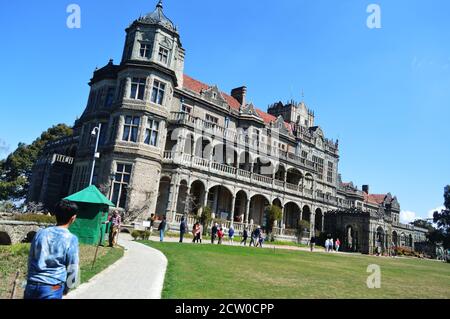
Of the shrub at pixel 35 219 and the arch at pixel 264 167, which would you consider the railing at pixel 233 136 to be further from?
the shrub at pixel 35 219

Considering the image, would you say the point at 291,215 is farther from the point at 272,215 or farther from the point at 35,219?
the point at 35,219

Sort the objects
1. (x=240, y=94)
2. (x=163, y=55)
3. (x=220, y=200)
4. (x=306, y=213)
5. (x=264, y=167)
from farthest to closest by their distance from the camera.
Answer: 1. (x=306, y=213)
2. (x=240, y=94)
3. (x=264, y=167)
4. (x=220, y=200)
5. (x=163, y=55)

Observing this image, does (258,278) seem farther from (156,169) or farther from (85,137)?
(85,137)

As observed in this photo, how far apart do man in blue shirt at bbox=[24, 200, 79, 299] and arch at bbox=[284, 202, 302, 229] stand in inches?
1733

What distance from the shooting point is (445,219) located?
2884 inches

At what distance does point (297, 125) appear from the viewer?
5212 centimetres

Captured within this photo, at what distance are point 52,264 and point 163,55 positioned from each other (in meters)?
30.3

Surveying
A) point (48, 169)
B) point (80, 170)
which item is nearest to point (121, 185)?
point (80, 170)

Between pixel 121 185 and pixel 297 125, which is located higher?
pixel 297 125

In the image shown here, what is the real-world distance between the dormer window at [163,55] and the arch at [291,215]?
2557 cm

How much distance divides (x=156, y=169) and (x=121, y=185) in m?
3.34

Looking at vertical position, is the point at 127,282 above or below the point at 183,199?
below

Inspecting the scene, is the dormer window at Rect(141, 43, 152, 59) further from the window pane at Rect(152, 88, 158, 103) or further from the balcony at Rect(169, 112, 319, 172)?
the balcony at Rect(169, 112, 319, 172)

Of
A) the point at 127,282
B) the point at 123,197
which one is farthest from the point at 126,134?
the point at 127,282
